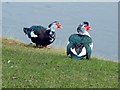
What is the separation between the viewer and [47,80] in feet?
25.6

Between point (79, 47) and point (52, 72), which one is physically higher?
point (79, 47)

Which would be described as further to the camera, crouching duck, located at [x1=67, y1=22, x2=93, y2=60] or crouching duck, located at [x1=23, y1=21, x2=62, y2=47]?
crouching duck, located at [x1=23, y1=21, x2=62, y2=47]

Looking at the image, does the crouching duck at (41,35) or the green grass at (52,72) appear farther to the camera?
the crouching duck at (41,35)

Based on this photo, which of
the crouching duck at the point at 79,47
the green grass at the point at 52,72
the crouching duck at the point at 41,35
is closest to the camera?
the green grass at the point at 52,72

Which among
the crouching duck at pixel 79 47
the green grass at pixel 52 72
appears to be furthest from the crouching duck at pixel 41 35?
the crouching duck at pixel 79 47

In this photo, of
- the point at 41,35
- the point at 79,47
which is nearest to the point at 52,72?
the point at 79,47

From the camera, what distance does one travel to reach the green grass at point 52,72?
25.0ft

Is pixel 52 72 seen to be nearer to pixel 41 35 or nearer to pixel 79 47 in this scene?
pixel 79 47

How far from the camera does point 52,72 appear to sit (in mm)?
8484

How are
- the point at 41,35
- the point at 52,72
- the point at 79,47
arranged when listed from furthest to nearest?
the point at 41,35 < the point at 79,47 < the point at 52,72

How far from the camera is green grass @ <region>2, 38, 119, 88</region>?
761 centimetres

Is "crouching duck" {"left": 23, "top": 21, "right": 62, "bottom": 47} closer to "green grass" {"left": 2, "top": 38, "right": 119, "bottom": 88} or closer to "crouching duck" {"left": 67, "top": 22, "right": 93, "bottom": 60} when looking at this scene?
"green grass" {"left": 2, "top": 38, "right": 119, "bottom": 88}

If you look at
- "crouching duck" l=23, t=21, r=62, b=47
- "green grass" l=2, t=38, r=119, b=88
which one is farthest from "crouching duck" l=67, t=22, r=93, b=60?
"crouching duck" l=23, t=21, r=62, b=47

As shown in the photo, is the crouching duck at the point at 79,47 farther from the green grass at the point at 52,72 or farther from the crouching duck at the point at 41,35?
the crouching duck at the point at 41,35
